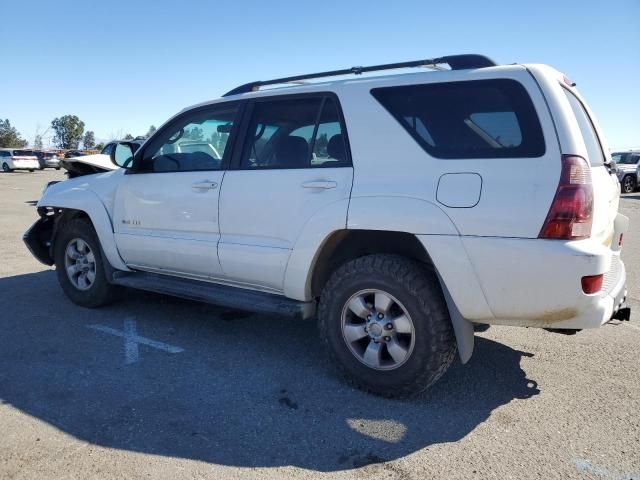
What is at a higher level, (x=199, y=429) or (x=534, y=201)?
(x=534, y=201)

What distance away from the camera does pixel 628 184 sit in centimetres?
2423

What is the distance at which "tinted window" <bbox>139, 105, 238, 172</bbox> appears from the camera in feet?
13.5

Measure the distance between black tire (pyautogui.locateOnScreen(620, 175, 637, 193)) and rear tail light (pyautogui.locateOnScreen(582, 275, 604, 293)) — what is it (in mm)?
24426

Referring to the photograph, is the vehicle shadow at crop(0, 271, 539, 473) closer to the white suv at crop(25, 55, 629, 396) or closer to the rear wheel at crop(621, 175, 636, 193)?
the white suv at crop(25, 55, 629, 396)

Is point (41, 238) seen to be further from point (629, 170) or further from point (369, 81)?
point (629, 170)

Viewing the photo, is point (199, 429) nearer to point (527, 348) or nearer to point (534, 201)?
point (534, 201)

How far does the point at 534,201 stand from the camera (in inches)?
107

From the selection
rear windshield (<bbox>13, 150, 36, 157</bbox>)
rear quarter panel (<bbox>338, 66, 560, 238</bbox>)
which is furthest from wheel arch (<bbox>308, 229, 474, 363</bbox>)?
rear windshield (<bbox>13, 150, 36, 157</bbox>)

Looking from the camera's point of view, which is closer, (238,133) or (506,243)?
(506,243)

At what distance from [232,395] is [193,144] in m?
2.17

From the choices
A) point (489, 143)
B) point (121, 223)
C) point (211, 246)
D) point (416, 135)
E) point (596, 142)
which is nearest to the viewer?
point (489, 143)

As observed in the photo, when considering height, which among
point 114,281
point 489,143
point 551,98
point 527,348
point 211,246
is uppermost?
point 551,98

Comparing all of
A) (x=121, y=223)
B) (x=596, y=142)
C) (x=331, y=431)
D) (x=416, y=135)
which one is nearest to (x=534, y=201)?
(x=416, y=135)

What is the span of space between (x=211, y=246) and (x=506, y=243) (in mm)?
2184
